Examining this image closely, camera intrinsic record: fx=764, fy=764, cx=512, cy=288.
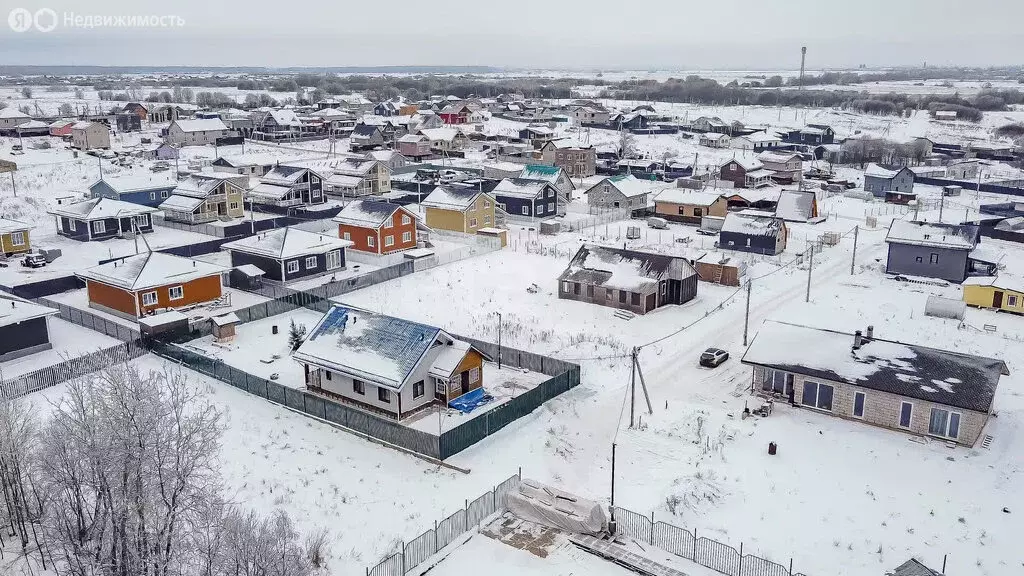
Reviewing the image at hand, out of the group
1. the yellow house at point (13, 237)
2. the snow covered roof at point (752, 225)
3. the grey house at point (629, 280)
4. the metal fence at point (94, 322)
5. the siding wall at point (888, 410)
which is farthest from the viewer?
the snow covered roof at point (752, 225)

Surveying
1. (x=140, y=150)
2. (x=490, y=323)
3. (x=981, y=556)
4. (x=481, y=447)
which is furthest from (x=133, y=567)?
(x=140, y=150)

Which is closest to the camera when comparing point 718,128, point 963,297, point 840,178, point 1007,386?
point 1007,386

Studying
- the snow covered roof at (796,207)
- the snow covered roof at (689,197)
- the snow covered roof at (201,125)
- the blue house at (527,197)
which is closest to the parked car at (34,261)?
the blue house at (527,197)

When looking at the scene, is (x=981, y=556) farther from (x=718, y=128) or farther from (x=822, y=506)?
(x=718, y=128)

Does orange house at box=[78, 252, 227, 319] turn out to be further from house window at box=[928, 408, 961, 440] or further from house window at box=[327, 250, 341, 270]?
house window at box=[928, 408, 961, 440]

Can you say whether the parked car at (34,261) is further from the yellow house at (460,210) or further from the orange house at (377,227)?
the yellow house at (460,210)

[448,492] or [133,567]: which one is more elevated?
[133,567]

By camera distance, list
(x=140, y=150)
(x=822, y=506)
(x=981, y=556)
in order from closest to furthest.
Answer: (x=981, y=556) < (x=822, y=506) < (x=140, y=150)

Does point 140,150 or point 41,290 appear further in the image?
point 140,150
